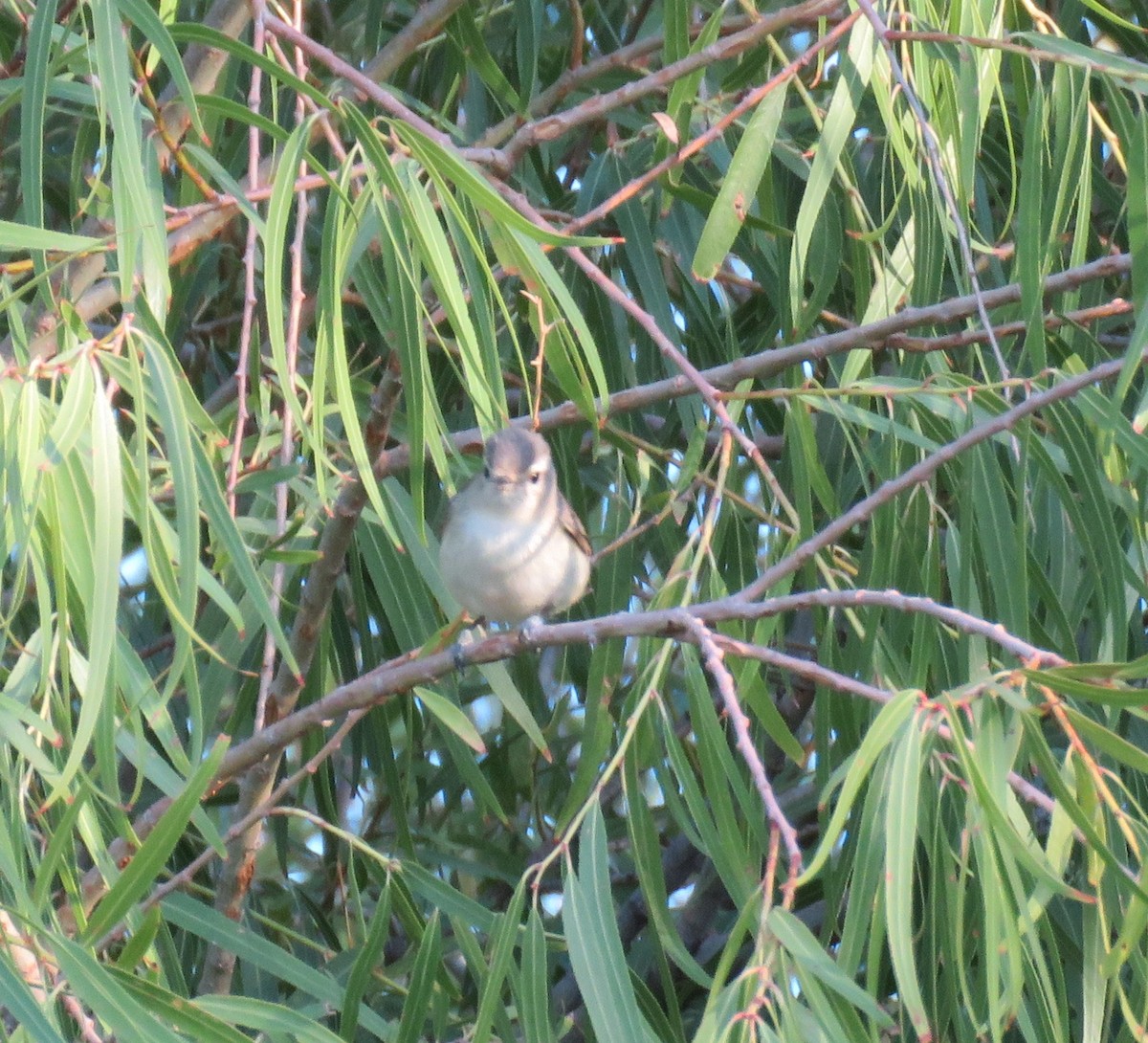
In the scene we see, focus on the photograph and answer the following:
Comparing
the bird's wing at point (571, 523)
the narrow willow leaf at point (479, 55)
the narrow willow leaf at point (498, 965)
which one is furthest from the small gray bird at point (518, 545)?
the narrow willow leaf at point (498, 965)

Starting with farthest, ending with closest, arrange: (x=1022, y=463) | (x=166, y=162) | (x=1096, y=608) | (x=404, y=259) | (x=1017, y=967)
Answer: (x=166, y=162) → (x=1096, y=608) → (x=1022, y=463) → (x=404, y=259) → (x=1017, y=967)

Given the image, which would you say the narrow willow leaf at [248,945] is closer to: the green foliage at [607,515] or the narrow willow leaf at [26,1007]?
→ the green foliage at [607,515]

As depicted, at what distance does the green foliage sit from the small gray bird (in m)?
0.09

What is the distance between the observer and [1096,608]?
2.27 meters

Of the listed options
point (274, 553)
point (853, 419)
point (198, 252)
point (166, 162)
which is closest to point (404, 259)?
point (274, 553)

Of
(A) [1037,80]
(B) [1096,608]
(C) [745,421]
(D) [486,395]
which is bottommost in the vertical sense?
(B) [1096,608]

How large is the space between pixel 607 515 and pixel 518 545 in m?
0.28

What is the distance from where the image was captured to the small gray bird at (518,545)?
A: 2699mm

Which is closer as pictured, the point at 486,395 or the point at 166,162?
the point at 486,395

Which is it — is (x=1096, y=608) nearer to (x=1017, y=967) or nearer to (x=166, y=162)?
(x=1017, y=967)

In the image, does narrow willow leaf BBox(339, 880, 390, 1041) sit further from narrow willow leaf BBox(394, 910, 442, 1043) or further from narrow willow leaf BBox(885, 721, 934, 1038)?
narrow willow leaf BBox(885, 721, 934, 1038)

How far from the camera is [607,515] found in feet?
8.11

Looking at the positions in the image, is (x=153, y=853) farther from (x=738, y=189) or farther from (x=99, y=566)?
(x=738, y=189)

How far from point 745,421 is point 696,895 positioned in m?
1.03
